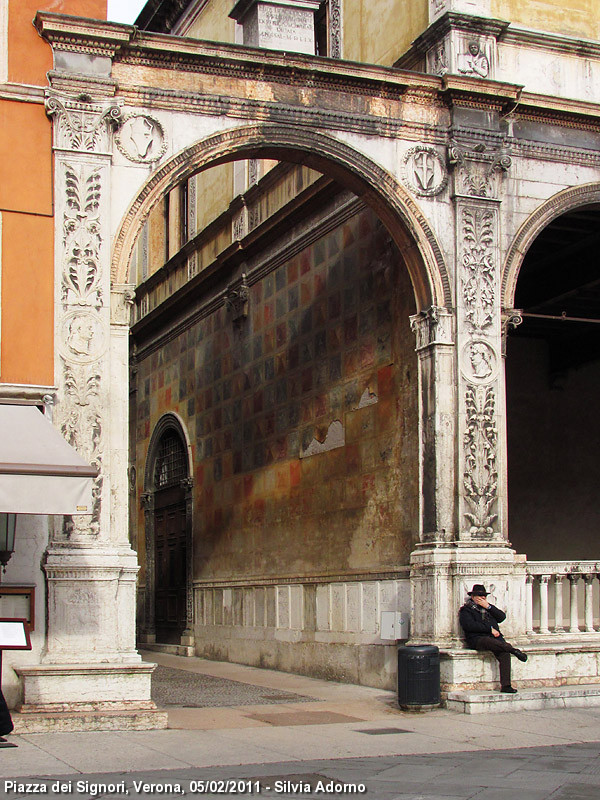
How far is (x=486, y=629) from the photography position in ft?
43.8

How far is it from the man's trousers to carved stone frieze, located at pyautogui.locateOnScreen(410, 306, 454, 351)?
11.6 feet

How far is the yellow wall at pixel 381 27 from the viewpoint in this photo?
16453 millimetres

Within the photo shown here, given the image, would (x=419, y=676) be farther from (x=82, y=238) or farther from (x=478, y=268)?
(x=82, y=238)

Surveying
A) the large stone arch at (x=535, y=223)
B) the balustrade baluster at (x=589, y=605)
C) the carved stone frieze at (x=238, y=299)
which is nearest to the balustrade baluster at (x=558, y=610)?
the balustrade baluster at (x=589, y=605)

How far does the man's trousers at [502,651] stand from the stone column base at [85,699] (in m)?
3.71

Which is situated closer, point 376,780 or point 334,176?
point 376,780

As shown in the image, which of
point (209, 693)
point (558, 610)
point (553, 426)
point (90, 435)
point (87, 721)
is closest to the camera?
point (87, 721)

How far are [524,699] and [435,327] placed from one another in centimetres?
439

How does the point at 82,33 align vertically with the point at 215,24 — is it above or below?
below

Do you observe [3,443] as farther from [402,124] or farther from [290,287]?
[290,287]

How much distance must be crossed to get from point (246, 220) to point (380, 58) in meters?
4.81

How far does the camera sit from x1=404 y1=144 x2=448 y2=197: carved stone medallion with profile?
1452 centimetres

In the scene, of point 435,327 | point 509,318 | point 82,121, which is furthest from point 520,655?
point 82,121

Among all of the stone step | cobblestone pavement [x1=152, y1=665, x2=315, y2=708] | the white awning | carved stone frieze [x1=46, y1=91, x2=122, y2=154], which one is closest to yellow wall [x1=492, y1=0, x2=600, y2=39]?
carved stone frieze [x1=46, y1=91, x2=122, y2=154]
